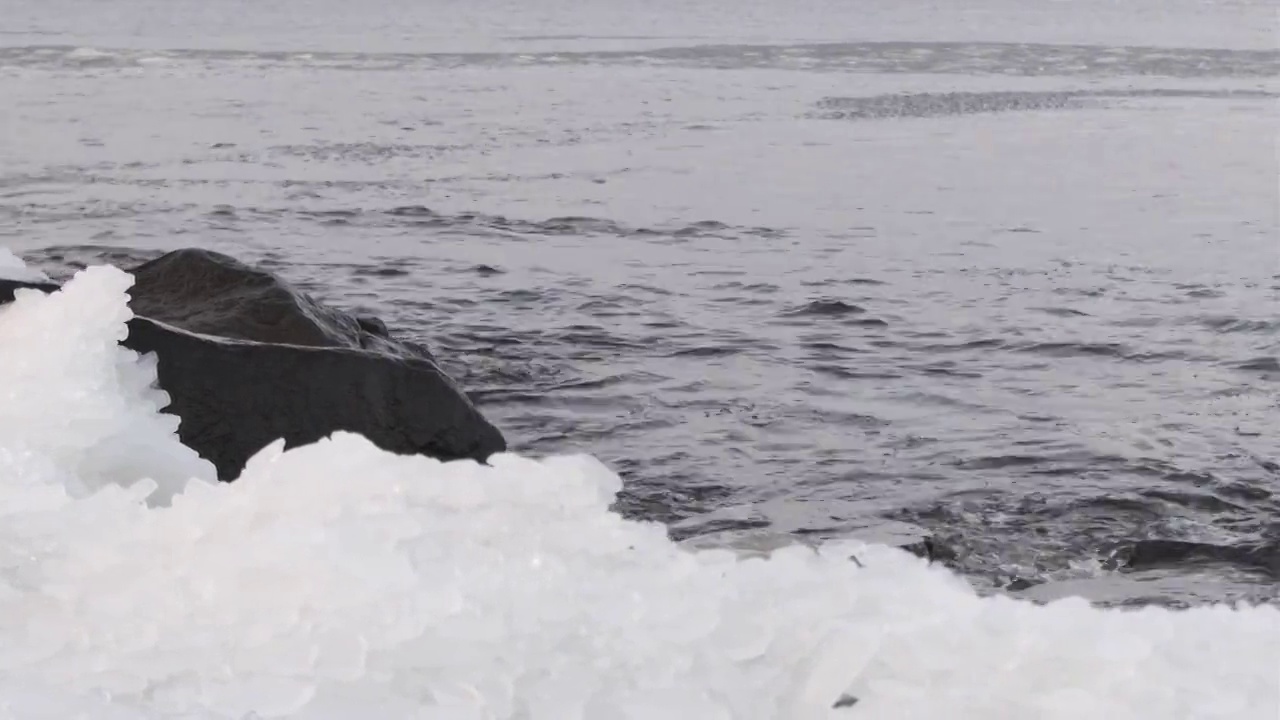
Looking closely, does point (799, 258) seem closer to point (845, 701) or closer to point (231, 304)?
point (231, 304)

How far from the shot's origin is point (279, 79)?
2416 cm

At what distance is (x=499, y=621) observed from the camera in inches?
92.2

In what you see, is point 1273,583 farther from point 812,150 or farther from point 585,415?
point 812,150

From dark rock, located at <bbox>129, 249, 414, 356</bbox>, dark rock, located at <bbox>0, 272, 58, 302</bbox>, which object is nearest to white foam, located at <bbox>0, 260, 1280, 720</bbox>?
dark rock, located at <bbox>0, 272, 58, 302</bbox>

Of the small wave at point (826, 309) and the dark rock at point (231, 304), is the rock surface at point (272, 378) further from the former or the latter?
the small wave at point (826, 309)

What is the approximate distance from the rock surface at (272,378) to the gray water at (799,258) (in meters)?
0.89

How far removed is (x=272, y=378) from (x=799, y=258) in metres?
6.66

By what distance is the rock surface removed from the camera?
4.89 meters

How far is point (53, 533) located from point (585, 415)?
4408 millimetres

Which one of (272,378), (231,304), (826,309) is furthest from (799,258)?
(272,378)

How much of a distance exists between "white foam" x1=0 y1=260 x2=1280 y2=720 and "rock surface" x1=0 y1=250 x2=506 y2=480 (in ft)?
6.16

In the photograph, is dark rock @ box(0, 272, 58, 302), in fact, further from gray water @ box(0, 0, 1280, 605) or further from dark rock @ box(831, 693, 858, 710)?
dark rock @ box(831, 693, 858, 710)

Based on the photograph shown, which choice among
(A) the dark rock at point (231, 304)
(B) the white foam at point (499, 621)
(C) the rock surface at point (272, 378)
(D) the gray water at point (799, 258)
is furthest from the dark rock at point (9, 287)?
(D) the gray water at point (799, 258)

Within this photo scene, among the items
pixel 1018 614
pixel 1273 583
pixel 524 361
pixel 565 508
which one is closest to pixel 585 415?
pixel 524 361
